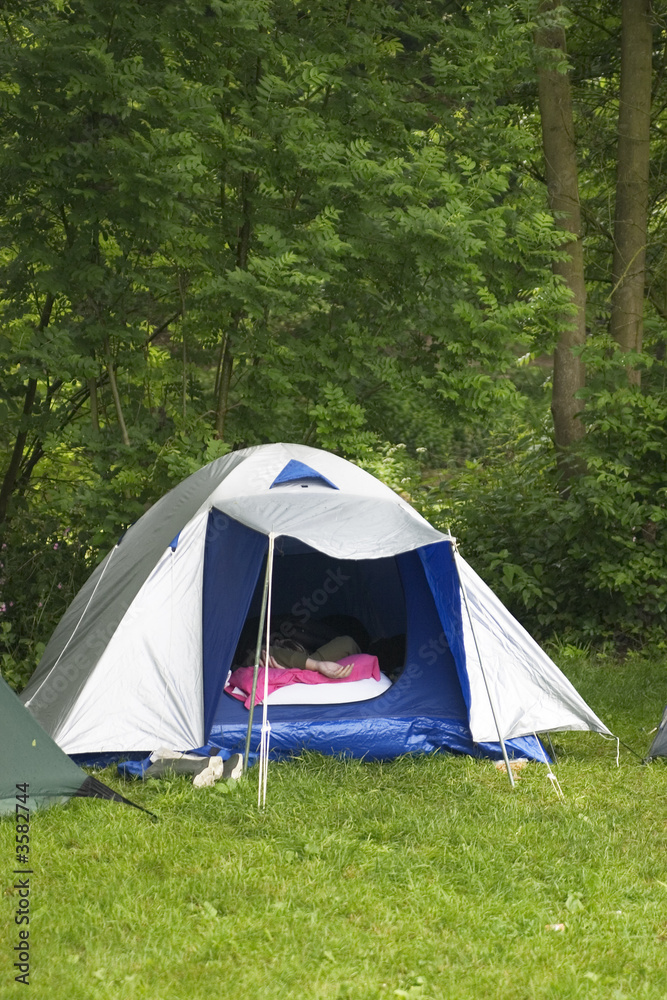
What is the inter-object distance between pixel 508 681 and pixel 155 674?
1.66m

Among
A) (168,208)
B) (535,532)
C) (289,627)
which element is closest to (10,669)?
(289,627)

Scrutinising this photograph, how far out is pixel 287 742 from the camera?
188 inches

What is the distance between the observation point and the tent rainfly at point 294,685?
15.4 ft

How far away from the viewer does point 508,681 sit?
4.84m

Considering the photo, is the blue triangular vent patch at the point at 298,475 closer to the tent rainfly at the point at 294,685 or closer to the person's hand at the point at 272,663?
the tent rainfly at the point at 294,685

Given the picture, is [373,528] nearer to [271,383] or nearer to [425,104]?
[271,383]

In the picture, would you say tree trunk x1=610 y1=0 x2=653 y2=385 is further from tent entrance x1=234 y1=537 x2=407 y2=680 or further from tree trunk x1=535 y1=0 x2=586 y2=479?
Result: tent entrance x1=234 y1=537 x2=407 y2=680

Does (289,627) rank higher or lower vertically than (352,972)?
higher

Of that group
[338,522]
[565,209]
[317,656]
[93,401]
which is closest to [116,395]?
[93,401]

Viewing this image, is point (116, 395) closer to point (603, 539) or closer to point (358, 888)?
point (603, 539)

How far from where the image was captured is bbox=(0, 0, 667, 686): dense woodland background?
236 inches

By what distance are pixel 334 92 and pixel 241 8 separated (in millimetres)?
1085

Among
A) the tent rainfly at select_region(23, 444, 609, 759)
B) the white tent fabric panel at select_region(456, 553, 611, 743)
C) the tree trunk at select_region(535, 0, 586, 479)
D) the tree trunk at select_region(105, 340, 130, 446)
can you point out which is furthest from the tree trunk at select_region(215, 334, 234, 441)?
the tree trunk at select_region(535, 0, 586, 479)

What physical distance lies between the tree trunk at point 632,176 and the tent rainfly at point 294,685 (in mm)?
3664
